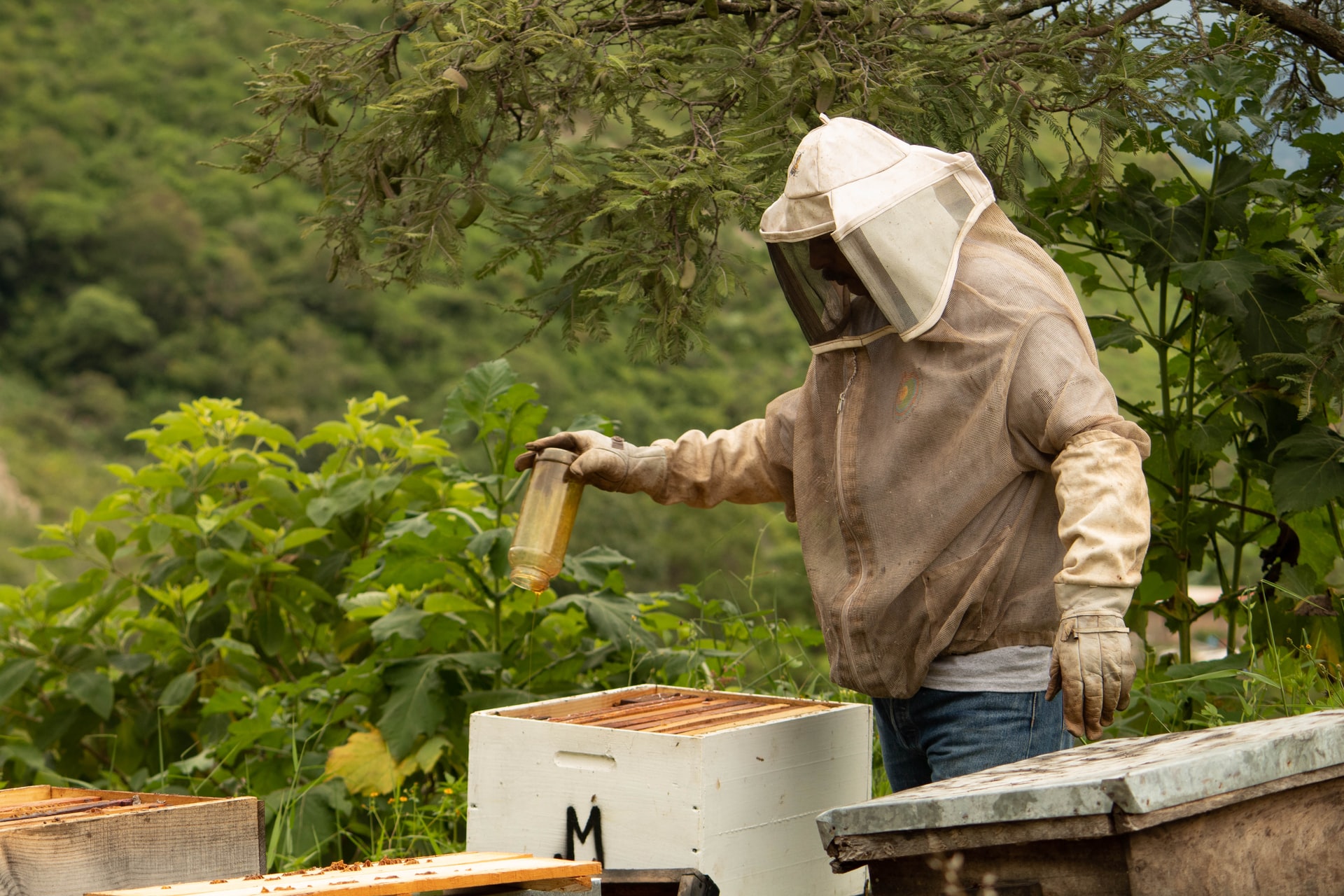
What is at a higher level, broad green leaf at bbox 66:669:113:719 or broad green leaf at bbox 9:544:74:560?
broad green leaf at bbox 9:544:74:560

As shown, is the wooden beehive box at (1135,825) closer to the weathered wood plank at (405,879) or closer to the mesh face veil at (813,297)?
the weathered wood plank at (405,879)

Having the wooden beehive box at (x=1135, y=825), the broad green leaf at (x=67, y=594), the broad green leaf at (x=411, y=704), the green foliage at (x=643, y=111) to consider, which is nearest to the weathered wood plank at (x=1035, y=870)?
the wooden beehive box at (x=1135, y=825)

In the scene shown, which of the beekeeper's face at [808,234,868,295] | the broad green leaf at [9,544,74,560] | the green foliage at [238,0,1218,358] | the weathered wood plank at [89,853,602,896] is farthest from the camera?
the broad green leaf at [9,544,74,560]

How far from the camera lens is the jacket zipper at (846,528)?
200 cm

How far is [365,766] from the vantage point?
3289mm

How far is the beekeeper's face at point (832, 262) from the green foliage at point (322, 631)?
4.62 feet

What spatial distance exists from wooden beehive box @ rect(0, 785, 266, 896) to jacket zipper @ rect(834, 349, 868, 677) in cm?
96

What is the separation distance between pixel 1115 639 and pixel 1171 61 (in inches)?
49.2

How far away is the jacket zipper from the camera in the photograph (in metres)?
2.00

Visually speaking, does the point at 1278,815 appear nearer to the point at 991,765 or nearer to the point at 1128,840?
the point at 1128,840

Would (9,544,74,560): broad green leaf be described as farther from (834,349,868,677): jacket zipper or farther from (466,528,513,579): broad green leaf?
(834,349,868,677): jacket zipper

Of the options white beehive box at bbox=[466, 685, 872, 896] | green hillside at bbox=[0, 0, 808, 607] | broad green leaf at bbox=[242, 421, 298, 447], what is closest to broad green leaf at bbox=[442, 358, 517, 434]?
broad green leaf at bbox=[242, 421, 298, 447]

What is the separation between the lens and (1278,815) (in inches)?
58.3

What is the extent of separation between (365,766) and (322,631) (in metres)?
0.84
